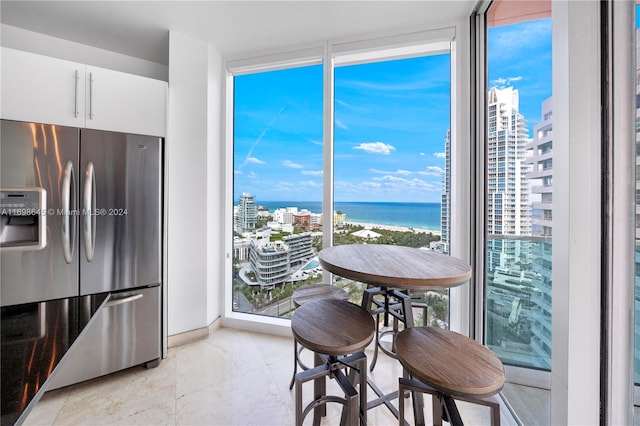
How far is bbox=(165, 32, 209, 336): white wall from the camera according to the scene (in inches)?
89.8

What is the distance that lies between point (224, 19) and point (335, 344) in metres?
2.54

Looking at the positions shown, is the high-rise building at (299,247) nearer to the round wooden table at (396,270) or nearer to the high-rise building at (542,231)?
the round wooden table at (396,270)

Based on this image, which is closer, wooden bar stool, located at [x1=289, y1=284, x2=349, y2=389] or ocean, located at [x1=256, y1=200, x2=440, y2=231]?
wooden bar stool, located at [x1=289, y1=284, x2=349, y2=389]

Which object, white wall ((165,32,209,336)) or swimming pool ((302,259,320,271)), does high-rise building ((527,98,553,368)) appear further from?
white wall ((165,32,209,336))

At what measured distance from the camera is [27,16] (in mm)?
2033

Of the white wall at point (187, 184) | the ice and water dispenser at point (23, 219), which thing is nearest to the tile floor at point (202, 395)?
the white wall at point (187, 184)

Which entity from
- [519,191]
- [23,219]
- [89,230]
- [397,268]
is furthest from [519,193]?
[23,219]

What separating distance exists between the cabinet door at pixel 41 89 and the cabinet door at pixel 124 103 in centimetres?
7

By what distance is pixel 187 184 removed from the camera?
2357 millimetres

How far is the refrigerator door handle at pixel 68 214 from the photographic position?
5.60 feet

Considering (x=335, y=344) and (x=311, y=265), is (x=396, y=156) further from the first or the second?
(x=335, y=344)

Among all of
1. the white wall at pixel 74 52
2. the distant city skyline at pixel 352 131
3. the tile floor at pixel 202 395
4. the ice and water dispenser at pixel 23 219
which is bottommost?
the tile floor at pixel 202 395

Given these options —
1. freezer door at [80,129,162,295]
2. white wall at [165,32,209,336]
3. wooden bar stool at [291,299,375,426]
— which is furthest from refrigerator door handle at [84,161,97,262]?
wooden bar stool at [291,299,375,426]

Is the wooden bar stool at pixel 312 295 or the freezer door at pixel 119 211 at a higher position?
the freezer door at pixel 119 211
